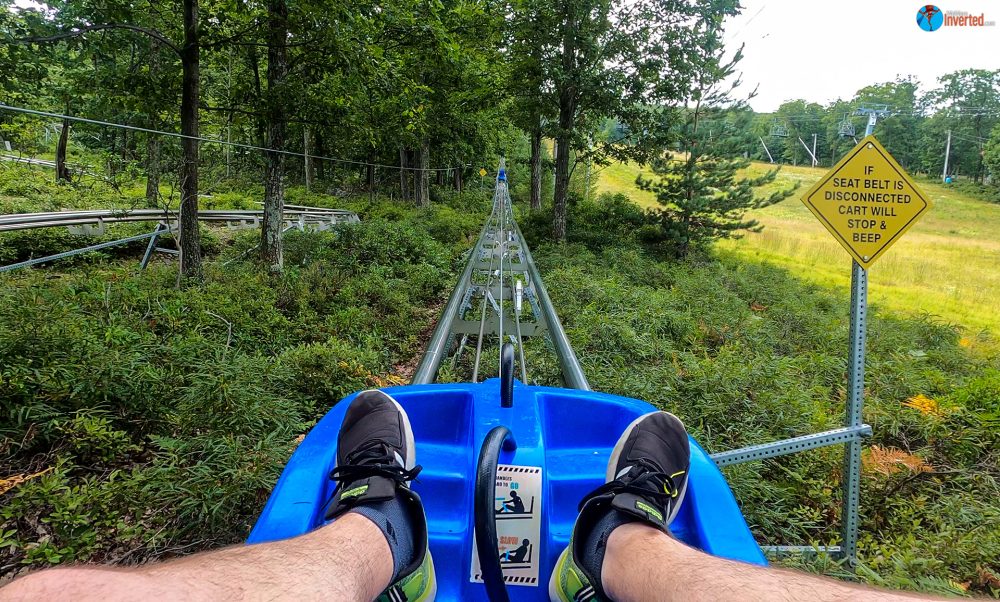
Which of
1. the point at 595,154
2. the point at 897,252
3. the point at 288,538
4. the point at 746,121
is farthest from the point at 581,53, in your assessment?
the point at 897,252

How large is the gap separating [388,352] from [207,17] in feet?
16.2

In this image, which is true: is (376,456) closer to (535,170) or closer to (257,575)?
(257,575)

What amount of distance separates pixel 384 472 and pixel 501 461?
0.37m

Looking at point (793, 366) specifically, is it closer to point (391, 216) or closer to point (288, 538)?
point (288, 538)

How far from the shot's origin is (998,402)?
11.9 feet

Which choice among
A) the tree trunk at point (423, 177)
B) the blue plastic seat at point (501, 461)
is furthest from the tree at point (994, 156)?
the blue plastic seat at point (501, 461)

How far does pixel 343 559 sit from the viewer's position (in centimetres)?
117

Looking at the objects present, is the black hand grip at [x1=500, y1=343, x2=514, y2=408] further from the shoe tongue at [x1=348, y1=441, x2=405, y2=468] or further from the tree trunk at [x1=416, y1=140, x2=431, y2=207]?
the tree trunk at [x1=416, y1=140, x2=431, y2=207]

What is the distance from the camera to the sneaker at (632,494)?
4.14ft

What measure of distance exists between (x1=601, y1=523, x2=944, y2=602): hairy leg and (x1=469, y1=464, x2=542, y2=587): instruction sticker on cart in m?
0.23

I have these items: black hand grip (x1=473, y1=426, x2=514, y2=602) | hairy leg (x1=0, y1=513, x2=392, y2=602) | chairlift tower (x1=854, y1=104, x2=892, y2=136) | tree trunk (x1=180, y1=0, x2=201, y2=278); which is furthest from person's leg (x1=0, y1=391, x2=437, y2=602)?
tree trunk (x1=180, y1=0, x2=201, y2=278)

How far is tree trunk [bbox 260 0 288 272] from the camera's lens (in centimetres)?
631

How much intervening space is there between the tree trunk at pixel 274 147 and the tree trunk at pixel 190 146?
0.88 m

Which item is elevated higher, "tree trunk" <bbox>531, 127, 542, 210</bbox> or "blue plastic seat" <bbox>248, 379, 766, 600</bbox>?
"tree trunk" <bbox>531, 127, 542, 210</bbox>
